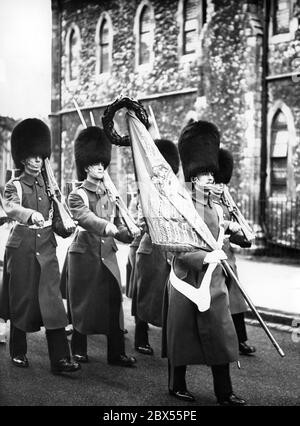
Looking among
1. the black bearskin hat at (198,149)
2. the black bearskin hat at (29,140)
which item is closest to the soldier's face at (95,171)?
the black bearskin hat at (29,140)

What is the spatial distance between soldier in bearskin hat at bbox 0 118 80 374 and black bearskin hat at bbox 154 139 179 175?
5.45 ft

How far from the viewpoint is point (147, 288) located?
6027mm

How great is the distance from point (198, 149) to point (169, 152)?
2.00m

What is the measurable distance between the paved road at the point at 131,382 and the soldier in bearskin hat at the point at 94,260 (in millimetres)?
265

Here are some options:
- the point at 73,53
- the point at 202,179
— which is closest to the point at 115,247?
the point at 202,179

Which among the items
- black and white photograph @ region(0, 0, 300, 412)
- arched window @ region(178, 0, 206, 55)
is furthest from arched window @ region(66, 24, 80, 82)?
arched window @ region(178, 0, 206, 55)

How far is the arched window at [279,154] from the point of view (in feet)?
37.9

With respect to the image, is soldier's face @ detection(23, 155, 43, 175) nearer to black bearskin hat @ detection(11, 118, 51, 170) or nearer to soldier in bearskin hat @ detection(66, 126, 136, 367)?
black bearskin hat @ detection(11, 118, 51, 170)

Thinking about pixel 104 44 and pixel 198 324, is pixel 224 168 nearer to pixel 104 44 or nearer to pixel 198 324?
pixel 104 44

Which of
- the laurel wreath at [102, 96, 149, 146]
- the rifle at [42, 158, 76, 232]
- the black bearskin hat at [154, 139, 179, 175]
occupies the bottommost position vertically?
the rifle at [42, 158, 76, 232]

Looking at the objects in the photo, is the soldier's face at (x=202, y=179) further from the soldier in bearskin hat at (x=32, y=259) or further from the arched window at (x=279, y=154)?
the arched window at (x=279, y=154)

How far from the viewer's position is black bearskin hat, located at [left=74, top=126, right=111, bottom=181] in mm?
5684

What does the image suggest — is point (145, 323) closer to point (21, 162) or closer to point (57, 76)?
point (21, 162)

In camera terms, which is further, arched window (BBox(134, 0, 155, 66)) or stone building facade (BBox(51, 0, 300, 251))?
stone building facade (BBox(51, 0, 300, 251))
